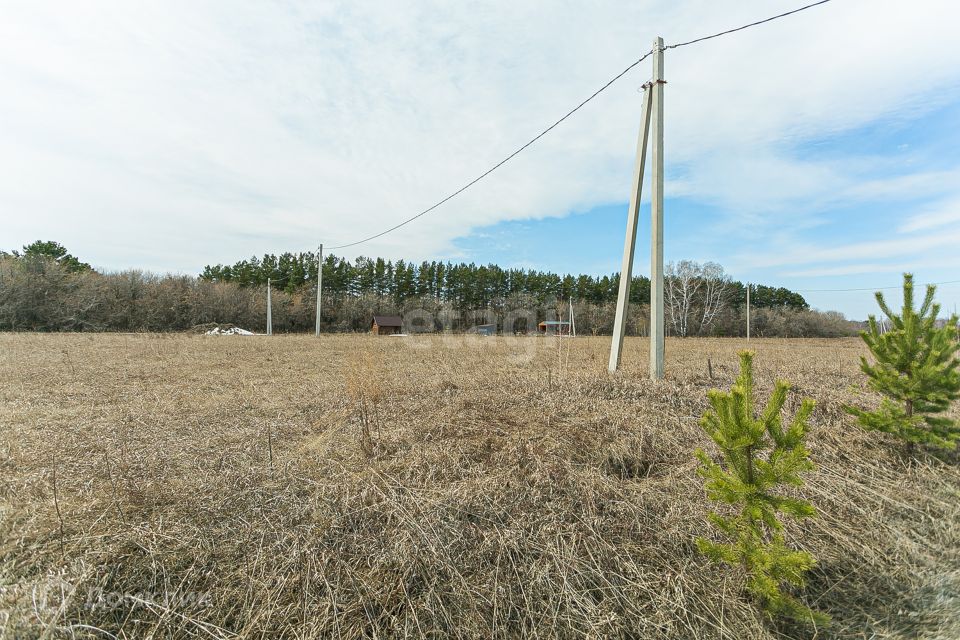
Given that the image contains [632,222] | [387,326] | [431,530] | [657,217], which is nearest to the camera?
[431,530]

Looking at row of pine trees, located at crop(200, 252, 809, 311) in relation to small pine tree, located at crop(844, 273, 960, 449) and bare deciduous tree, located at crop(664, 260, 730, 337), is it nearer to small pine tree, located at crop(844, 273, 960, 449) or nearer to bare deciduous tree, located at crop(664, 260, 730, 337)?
bare deciduous tree, located at crop(664, 260, 730, 337)

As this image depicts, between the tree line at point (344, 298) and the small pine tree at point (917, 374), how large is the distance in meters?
22.8

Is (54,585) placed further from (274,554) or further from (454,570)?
(454,570)

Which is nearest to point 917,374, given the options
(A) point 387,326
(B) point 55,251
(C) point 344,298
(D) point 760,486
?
(D) point 760,486

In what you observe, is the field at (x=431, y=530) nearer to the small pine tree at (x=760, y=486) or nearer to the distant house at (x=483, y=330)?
the small pine tree at (x=760, y=486)

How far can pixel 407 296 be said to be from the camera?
5147 centimetres

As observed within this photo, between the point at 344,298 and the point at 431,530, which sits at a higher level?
the point at 344,298

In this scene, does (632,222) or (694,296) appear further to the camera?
(694,296)

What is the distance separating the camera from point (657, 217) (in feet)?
21.3

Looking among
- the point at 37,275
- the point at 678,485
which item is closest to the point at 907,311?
the point at 678,485

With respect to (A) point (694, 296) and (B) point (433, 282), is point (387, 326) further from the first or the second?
(A) point (694, 296)

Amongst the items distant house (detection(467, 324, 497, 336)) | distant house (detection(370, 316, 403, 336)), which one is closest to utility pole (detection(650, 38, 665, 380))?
distant house (detection(467, 324, 497, 336))

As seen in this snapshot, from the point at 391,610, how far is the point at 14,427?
534 cm

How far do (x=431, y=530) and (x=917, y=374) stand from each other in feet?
14.7
